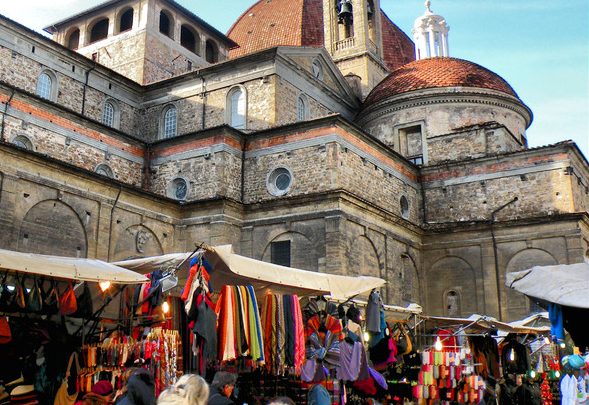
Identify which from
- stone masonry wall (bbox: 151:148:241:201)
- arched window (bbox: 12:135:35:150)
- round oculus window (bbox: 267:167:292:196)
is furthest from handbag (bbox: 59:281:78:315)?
round oculus window (bbox: 267:167:292:196)

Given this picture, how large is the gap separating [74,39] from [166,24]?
497cm

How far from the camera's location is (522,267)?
23.9m

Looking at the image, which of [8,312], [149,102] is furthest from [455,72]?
[8,312]

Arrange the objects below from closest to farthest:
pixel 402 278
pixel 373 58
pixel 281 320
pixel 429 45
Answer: pixel 281 320 < pixel 402 278 < pixel 373 58 < pixel 429 45

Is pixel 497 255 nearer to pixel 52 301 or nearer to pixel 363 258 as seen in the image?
pixel 363 258

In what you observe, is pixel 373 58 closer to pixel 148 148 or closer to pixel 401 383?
pixel 148 148

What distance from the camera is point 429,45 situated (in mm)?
36562

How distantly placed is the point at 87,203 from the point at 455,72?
1739 cm

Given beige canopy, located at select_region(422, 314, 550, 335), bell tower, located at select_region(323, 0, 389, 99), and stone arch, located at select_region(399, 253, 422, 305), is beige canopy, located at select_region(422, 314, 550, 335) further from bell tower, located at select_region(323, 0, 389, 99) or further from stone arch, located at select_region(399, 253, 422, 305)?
bell tower, located at select_region(323, 0, 389, 99)

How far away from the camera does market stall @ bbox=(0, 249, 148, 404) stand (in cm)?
802

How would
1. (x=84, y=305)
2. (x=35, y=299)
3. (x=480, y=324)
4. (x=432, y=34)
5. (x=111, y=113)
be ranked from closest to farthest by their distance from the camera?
(x=35, y=299) → (x=84, y=305) → (x=480, y=324) → (x=111, y=113) → (x=432, y=34)

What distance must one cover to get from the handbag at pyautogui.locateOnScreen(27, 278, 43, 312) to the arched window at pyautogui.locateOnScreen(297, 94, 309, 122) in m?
17.9

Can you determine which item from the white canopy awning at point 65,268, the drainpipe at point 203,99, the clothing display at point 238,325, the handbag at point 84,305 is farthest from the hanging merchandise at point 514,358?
the drainpipe at point 203,99

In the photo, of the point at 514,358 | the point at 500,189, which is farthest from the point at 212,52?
the point at 514,358
